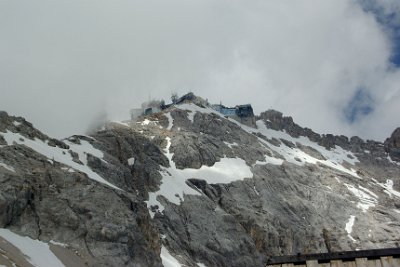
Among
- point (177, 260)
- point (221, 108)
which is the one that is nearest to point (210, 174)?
point (177, 260)

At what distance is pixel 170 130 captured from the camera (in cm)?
13375

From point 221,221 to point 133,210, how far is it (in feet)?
87.8

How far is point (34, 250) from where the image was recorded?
47.5 metres

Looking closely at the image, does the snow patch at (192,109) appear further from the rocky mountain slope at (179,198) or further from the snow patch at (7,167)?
the snow patch at (7,167)

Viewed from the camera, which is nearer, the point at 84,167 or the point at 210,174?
the point at 84,167

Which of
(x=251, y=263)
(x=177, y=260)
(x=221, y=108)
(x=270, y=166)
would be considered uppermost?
(x=221, y=108)

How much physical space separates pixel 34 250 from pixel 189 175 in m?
62.3

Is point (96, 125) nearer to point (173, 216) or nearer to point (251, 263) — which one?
point (173, 216)

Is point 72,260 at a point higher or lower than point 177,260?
lower

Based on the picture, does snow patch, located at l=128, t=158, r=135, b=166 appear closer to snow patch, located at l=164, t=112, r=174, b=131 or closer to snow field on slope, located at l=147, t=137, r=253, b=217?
snow field on slope, located at l=147, t=137, r=253, b=217

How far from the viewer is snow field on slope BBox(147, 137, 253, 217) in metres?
91.4

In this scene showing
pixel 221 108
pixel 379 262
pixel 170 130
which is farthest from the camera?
pixel 221 108

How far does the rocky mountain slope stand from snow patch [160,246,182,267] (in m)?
0.35

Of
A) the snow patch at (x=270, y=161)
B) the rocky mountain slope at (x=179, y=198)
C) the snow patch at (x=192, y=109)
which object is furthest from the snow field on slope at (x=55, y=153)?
the snow patch at (x=192, y=109)
